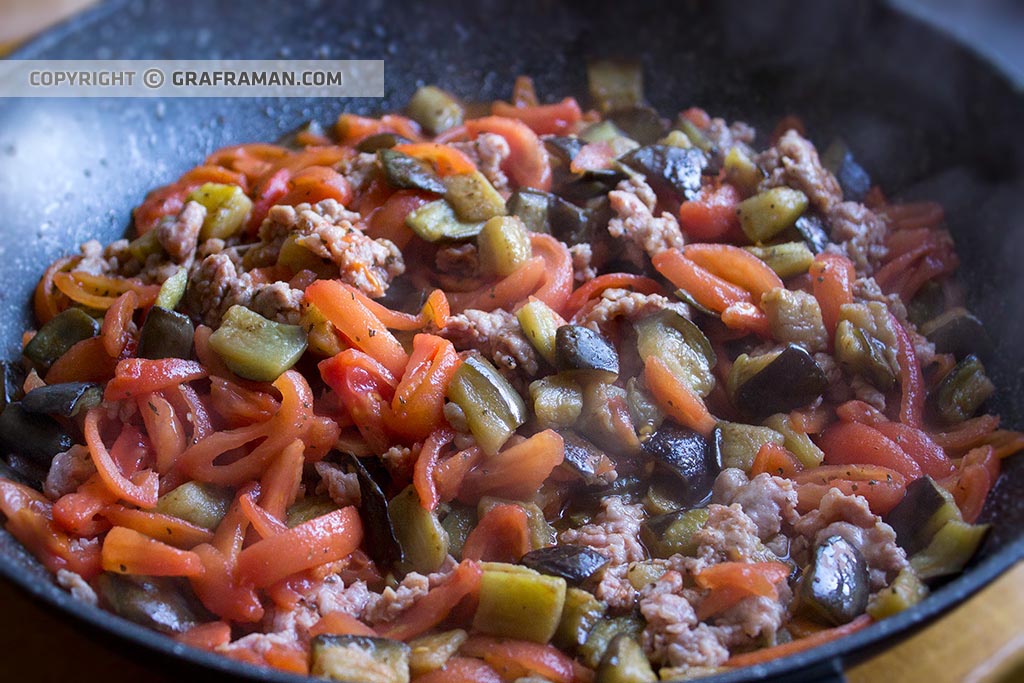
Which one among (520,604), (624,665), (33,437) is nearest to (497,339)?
(520,604)

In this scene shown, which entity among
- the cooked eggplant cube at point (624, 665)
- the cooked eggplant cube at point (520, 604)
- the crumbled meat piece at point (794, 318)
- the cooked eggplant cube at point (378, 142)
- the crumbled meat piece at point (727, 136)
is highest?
the crumbled meat piece at point (727, 136)

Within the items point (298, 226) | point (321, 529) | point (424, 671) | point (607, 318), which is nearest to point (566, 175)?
point (607, 318)

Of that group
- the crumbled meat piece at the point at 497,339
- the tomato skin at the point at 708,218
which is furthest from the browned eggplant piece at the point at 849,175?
the crumbled meat piece at the point at 497,339

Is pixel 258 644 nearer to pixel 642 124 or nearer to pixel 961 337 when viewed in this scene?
pixel 961 337

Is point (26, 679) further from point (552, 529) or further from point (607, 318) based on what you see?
point (607, 318)

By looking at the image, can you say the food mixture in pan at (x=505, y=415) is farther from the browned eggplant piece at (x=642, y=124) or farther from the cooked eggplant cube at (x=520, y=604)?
the browned eggplant piece at (x=642, y=124)
